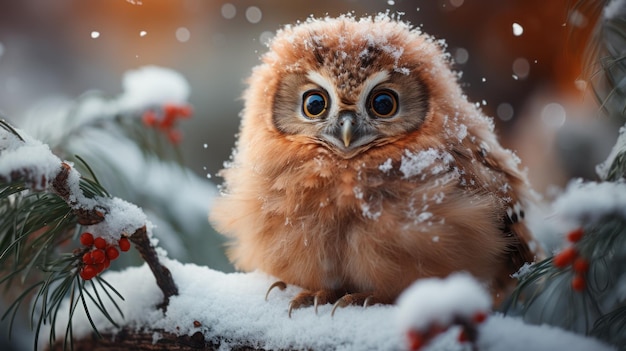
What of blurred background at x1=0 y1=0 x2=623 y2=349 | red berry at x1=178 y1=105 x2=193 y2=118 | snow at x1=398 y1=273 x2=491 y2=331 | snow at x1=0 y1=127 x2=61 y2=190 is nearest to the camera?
snow at x1=398 y1=273 x2=491 y2=331

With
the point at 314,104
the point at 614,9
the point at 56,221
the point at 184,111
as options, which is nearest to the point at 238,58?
the point at 184,111

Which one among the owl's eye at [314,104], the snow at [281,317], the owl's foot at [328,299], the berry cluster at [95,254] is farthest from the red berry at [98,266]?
the owl's eye at [314,104]

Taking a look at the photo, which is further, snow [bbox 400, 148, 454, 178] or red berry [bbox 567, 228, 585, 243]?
snow [bbox 400, 148, 454, 178]

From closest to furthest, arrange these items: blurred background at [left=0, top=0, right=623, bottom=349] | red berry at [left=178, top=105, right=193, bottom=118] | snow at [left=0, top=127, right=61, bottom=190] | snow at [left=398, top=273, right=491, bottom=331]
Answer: snow at [left=398, top=273, right=491, bottom=331]
snow at [left=0, top=127, right=61, bottom=190]
blurred background at [left=0, top=0, right=623, bottom=349]
red berry at [left=178, top=105, right=193, bottom=118]

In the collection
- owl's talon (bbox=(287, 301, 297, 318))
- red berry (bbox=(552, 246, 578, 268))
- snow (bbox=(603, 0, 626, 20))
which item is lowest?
owl's talon (bbox=(287, 301, 297, 318))

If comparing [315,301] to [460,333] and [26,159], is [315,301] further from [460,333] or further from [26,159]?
[26,159]

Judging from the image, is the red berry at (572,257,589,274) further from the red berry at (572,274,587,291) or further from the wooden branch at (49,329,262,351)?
the wooden branch at (49,329,262,351)

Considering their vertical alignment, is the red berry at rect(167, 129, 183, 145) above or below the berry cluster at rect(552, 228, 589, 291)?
above

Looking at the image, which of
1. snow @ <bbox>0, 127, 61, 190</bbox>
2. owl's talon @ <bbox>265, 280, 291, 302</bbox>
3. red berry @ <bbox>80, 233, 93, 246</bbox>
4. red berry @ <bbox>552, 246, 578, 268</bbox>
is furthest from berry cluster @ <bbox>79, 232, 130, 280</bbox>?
red berry @ <bbox>552, 246, 578, 268</bbox>
